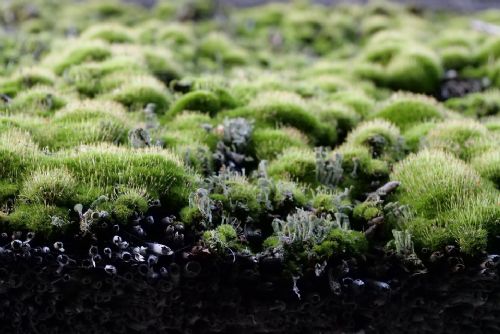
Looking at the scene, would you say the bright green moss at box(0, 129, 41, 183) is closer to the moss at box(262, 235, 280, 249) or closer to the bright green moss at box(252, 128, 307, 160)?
the moss at box(262, 235, 280, 249)

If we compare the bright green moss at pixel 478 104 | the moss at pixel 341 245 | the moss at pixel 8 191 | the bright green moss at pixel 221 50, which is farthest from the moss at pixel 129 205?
the bright green moss at pixel 221 50

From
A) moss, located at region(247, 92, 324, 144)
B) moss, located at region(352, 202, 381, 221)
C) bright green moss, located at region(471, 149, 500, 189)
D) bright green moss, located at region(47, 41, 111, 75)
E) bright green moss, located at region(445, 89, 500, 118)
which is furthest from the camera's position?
bright green moss, located at region(47, 41, 111, 75)

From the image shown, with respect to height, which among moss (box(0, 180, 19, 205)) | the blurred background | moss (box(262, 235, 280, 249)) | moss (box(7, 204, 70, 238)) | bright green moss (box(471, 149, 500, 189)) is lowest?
moss (box(262, 235, 280, 249))

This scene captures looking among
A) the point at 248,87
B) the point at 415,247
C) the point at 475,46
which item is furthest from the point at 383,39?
the point at 415,247

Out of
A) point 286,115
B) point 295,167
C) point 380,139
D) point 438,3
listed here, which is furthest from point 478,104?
point 438,3

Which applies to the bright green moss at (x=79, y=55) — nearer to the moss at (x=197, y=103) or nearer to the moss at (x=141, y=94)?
the moss at (x=141, y=94)

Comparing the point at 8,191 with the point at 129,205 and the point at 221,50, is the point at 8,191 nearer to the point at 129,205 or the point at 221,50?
the point at 129,205

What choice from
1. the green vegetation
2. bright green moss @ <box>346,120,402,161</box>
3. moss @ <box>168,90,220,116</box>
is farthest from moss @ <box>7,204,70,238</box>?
bright green moss @ <box>346,120,402,161</box>
